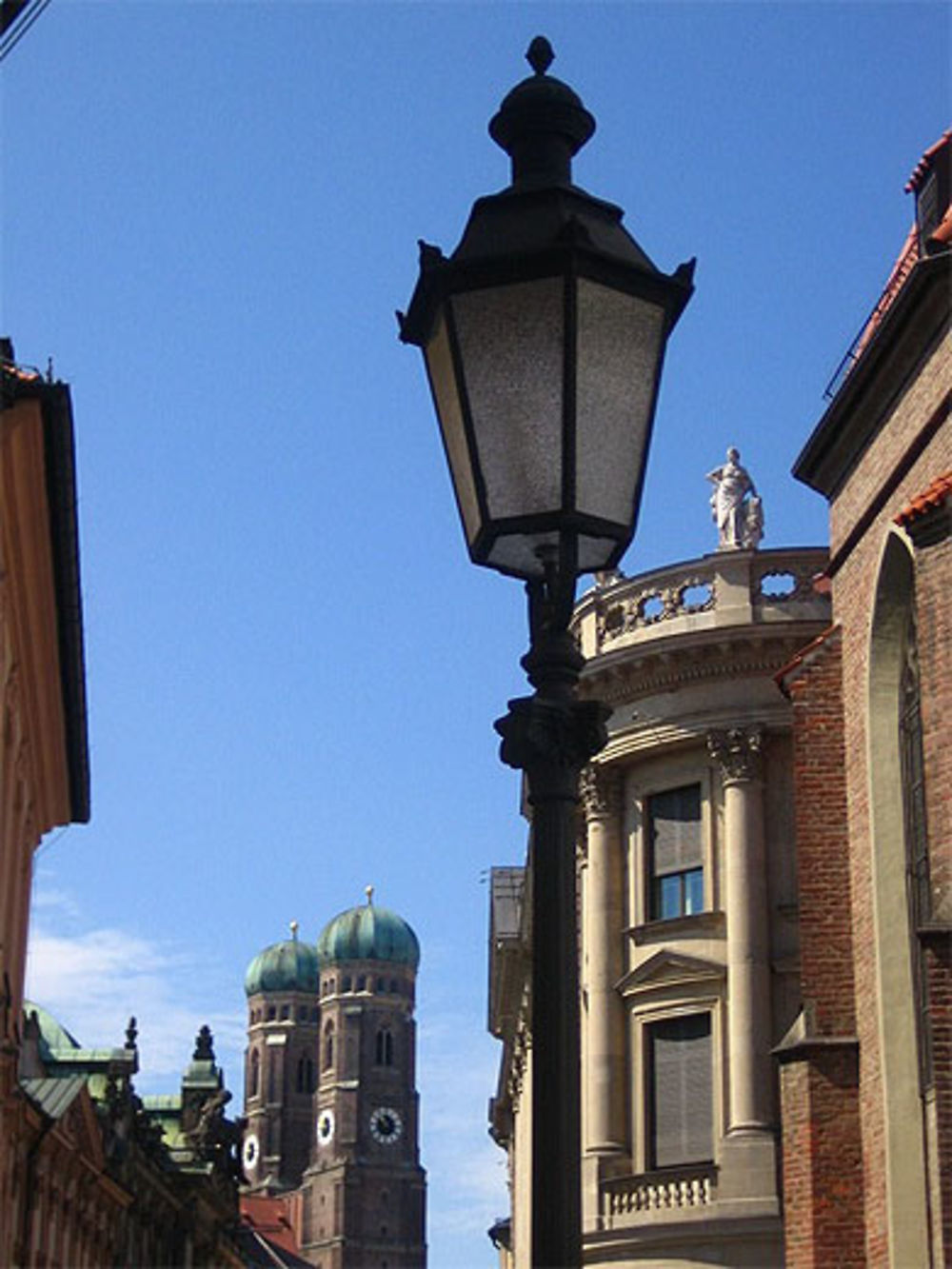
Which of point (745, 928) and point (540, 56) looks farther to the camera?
point (745, 928)

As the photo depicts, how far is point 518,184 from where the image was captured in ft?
21.9

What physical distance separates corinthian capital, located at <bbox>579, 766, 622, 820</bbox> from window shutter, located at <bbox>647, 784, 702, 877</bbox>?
2.10 feet

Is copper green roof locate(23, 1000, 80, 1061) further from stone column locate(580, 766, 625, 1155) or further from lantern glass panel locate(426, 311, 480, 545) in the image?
lantern glass panel locate(426, 311, 480, 545)

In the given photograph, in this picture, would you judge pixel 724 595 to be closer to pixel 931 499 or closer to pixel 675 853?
pixel 675 853

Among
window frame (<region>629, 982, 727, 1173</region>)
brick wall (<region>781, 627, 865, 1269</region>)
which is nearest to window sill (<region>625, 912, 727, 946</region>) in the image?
window frame (<region>629, 982, 727, 1173</region>)

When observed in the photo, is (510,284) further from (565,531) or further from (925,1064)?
(925,1064)

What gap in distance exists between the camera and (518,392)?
621cm

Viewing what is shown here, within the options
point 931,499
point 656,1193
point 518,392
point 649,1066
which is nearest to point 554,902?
point 518,392

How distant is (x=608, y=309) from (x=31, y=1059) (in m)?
43.0

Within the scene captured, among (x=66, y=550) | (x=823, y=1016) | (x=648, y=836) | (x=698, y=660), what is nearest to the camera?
(x=823, y=1016)

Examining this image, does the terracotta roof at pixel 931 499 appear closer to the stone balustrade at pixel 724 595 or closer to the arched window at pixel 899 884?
the arched window at pixel 899 884

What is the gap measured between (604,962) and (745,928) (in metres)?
2.77

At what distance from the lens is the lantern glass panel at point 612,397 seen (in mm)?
6191

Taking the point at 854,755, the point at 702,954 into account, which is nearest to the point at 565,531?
the point at 854,755
